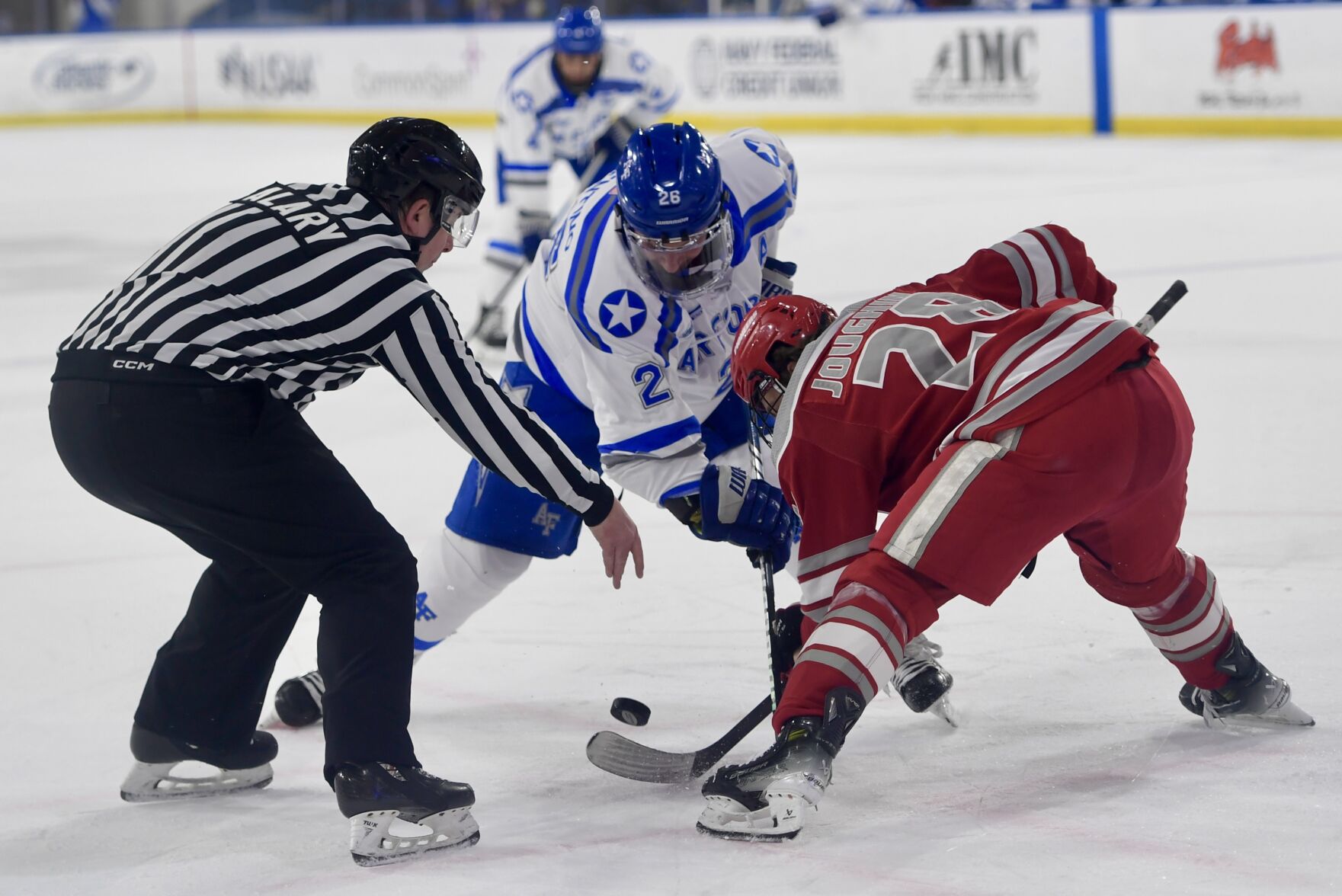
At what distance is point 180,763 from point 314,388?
2.25ft

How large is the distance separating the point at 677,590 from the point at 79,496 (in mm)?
1879

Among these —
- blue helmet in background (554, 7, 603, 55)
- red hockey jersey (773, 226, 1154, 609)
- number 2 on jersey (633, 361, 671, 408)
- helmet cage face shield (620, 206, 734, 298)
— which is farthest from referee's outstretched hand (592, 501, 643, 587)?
blue helmet in background (554, 7, 603, 55)

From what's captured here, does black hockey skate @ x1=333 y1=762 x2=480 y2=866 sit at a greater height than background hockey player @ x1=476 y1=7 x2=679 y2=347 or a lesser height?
lesser

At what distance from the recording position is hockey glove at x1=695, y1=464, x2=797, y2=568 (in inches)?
105

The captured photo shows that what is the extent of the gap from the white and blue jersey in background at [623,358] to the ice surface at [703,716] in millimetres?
394

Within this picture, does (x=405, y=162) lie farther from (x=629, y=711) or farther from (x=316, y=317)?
(x=629, y=711)

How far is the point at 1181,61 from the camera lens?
37.9 ft

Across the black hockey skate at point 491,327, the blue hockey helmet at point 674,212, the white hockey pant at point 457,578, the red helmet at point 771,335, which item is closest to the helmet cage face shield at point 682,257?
the blue hockey helmet at point 674,212

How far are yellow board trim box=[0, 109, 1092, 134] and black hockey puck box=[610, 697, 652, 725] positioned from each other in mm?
10160

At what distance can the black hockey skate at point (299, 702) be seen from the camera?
298cm

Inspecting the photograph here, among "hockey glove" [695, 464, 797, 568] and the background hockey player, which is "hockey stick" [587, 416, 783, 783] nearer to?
"hockey glove" [695, 464, 797, 568]

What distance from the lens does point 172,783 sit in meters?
2.65

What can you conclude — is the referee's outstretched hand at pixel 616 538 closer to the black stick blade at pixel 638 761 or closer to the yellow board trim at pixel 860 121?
the black stick blade at pixel 638 761

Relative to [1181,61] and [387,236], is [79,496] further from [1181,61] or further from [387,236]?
[1181,61]
